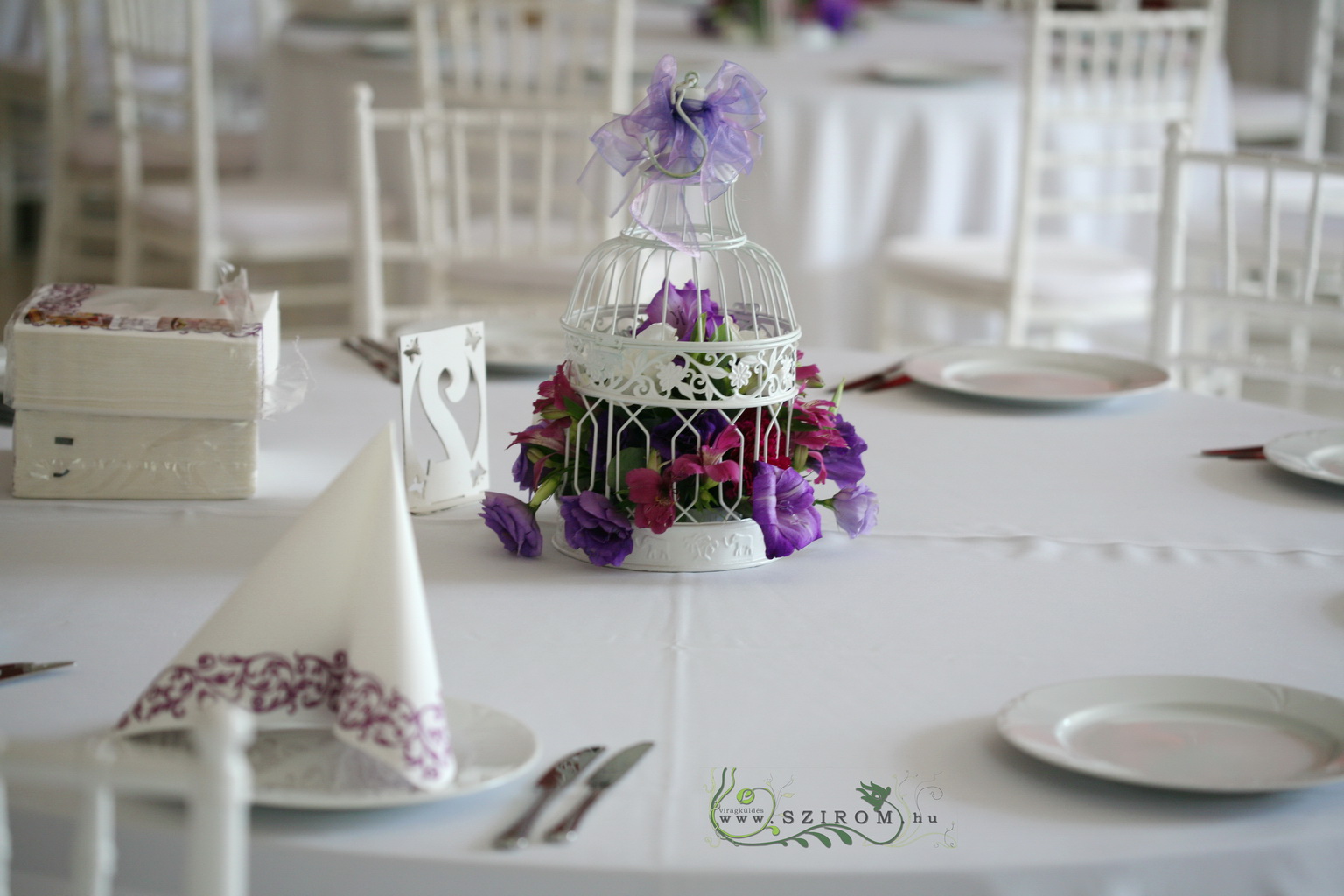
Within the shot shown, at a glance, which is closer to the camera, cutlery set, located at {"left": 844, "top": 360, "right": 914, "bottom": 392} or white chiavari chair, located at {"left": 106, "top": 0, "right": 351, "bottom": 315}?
cutlery set, located at {"left": 844, "top": 360, "right": 914, "bottom": 392}

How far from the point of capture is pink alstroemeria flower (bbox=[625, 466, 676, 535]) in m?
1.01

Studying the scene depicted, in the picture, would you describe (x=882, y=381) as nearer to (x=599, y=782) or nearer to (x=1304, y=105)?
(x=599, y=782)

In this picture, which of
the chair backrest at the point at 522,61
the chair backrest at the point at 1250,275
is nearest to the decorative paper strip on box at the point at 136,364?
the chair backrest at the point at 1250,275

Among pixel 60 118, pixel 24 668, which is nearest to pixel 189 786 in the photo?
pixel 24 668

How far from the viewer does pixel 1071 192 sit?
333 cm

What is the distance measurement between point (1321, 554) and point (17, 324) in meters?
1.03

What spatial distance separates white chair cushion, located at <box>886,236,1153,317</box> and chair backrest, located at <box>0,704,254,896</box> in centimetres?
265

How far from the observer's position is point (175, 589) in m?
1.01

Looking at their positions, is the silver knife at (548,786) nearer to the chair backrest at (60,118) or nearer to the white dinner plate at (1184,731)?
the white dinner plate at (1184,731)

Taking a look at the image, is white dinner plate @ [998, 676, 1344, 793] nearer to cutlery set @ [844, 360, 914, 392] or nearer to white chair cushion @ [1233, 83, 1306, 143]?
cutlery set @ [844, 360, 914, 392]

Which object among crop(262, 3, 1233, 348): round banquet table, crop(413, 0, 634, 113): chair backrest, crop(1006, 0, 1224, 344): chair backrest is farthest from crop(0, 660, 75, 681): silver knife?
crop(1006, 0, 1224, 344): chair backrest

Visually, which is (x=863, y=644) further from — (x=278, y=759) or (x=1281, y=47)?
(x=1281, y=47)

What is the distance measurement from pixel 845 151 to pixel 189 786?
2.80 meters

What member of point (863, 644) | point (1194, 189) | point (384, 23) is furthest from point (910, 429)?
point (384, 23)
